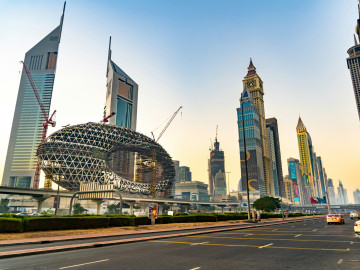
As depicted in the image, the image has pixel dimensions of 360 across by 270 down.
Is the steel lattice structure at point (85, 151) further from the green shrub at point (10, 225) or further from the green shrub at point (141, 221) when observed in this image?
the green shrub at point (10, 225)

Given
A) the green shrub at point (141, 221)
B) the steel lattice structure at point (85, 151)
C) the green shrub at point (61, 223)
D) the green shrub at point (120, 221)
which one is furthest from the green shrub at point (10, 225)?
the steel lattice structure at point (85, 151)

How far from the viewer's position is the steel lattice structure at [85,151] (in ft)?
445

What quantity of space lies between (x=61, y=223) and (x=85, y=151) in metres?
124

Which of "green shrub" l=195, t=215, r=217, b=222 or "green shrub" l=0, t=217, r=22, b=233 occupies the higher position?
"green shrub" l=0, t=217, r=22, b=233

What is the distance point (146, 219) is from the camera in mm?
35031

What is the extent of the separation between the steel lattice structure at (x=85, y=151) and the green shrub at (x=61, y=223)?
377 feet

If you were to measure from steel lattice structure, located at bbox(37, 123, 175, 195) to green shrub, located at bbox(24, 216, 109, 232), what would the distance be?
4529 inches

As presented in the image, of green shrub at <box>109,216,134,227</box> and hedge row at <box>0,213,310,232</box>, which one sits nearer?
hedge row at <box>0,213,310,232</box>

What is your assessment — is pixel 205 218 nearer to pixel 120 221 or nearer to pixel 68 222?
pixel 120 221

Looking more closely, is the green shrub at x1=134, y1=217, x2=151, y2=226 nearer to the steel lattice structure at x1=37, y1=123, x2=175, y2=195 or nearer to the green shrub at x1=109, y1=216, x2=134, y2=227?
the green shrub at x1=109, y1=216, x2=134, y2=227

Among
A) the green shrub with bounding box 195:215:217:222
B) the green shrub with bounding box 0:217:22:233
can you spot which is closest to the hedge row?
the green shrub with bounding box 0:217:22:233

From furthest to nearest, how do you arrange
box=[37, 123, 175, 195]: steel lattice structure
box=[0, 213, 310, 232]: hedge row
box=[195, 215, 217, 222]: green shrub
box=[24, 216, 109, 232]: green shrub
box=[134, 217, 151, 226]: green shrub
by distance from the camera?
box=[37, 123, 175, 195]: steel lattice structure → box=[195, 215, 217, 222]: green shrub → box=[134, 217, 151, 226]: green shrub → box=[24, 216, 109, 232]: green shrub → box=[0, 213, 310, 232]: hedge row

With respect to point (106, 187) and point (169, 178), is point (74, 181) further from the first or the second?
point (169, 178)

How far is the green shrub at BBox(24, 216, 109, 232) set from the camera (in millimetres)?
22891
